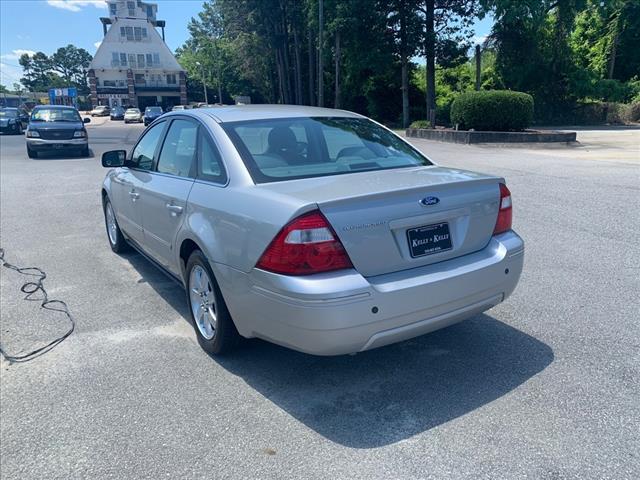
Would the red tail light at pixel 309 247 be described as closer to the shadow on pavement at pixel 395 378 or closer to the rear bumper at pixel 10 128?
the shadow on pavement at pixel 395 378

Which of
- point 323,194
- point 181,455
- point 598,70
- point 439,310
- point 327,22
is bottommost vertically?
point 181,455

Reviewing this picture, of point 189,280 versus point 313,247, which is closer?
point 313,247

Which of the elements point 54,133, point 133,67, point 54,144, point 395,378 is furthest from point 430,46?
point 133,67

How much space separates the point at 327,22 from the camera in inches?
1314

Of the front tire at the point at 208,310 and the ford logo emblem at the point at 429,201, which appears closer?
the ford logo emblem at the point at 429,201

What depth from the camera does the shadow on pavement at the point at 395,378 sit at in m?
2.89

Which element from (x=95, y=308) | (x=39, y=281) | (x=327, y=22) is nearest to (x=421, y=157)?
(x=95, y=308)

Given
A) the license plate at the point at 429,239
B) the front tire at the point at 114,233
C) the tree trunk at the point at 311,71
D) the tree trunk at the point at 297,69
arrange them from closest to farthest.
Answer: the license plate at the point at 429,239
the front tire at the point at 114,233
the tree trunk at the point at 311,71
the tree trunk at the point at 297,69

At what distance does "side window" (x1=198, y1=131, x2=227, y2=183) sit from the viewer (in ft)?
11.8

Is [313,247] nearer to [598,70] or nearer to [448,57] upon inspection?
[448,57]

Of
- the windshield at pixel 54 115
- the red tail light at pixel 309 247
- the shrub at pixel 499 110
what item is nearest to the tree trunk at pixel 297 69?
the shrub at pixel 499 110

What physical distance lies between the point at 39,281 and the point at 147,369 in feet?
8.34

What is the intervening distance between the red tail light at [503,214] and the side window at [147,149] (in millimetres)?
3046

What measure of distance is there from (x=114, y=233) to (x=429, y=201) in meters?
4.46
